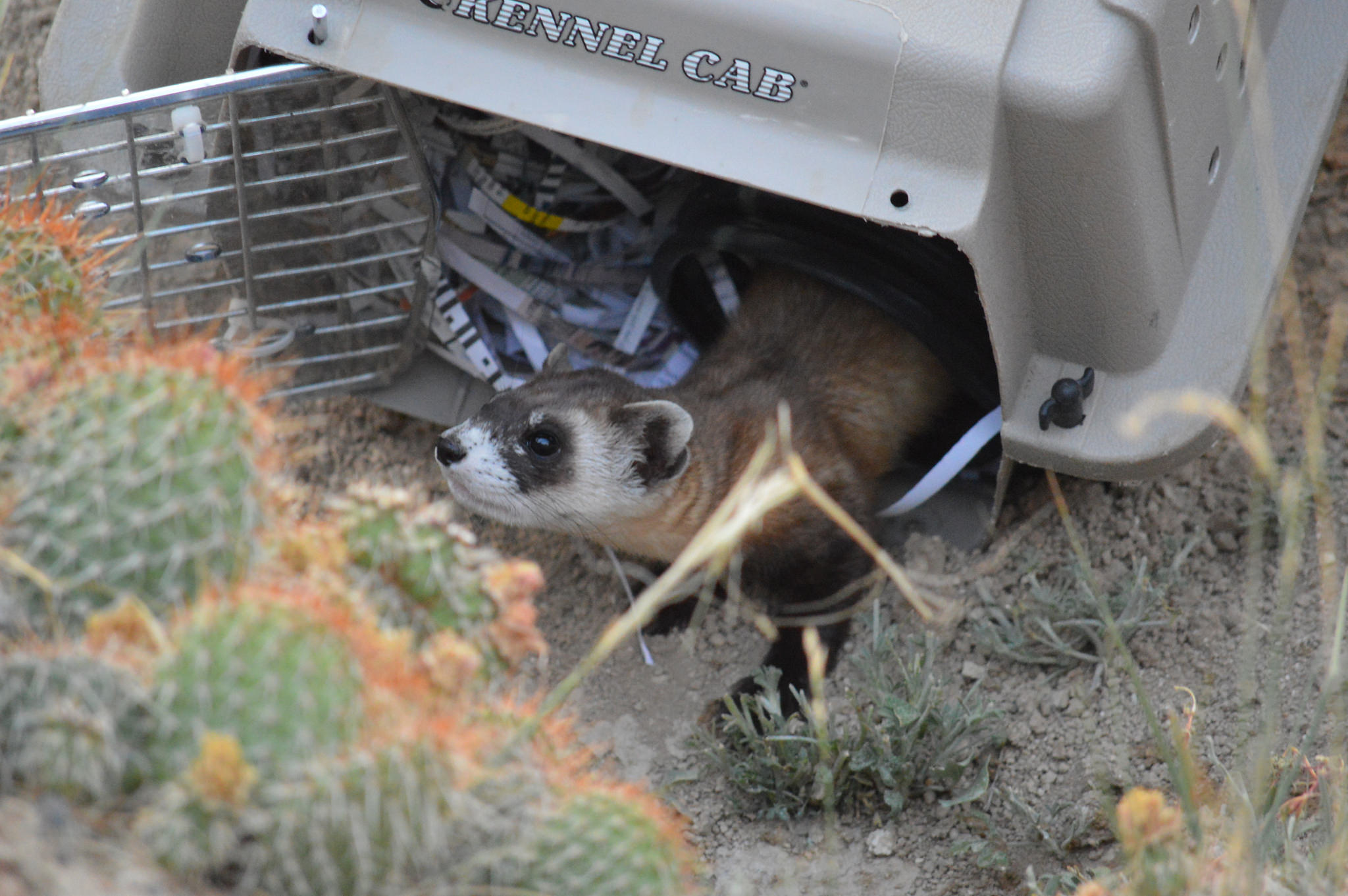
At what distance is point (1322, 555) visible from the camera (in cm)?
265

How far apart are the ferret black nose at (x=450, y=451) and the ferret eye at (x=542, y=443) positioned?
15 centimetres

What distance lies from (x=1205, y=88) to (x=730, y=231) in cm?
102

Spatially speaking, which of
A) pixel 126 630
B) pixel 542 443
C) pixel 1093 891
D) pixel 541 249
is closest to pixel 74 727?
pixel 126 630

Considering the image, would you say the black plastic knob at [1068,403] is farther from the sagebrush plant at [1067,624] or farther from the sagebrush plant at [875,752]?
the sagebrush plant at [875,752]

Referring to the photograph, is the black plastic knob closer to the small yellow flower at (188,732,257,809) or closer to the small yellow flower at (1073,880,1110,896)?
the small yellow flower at (1073,880,1110,896)

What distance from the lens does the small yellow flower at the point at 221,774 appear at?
1.06 meters

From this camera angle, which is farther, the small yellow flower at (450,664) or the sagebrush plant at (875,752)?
the sagebrush plant at (875,752)

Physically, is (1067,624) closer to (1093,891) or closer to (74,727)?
(1093,891)

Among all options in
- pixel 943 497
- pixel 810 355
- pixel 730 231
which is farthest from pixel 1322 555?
pixel 730 231

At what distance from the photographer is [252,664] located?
1.10 metres

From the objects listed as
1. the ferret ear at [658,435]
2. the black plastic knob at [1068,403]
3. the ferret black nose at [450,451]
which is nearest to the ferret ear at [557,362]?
the ferret ear at [658,435]

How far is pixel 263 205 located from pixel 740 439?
117 cm

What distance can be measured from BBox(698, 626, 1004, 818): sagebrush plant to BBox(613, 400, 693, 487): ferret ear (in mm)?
530

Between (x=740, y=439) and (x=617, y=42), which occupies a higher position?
(x=617, y=42)
